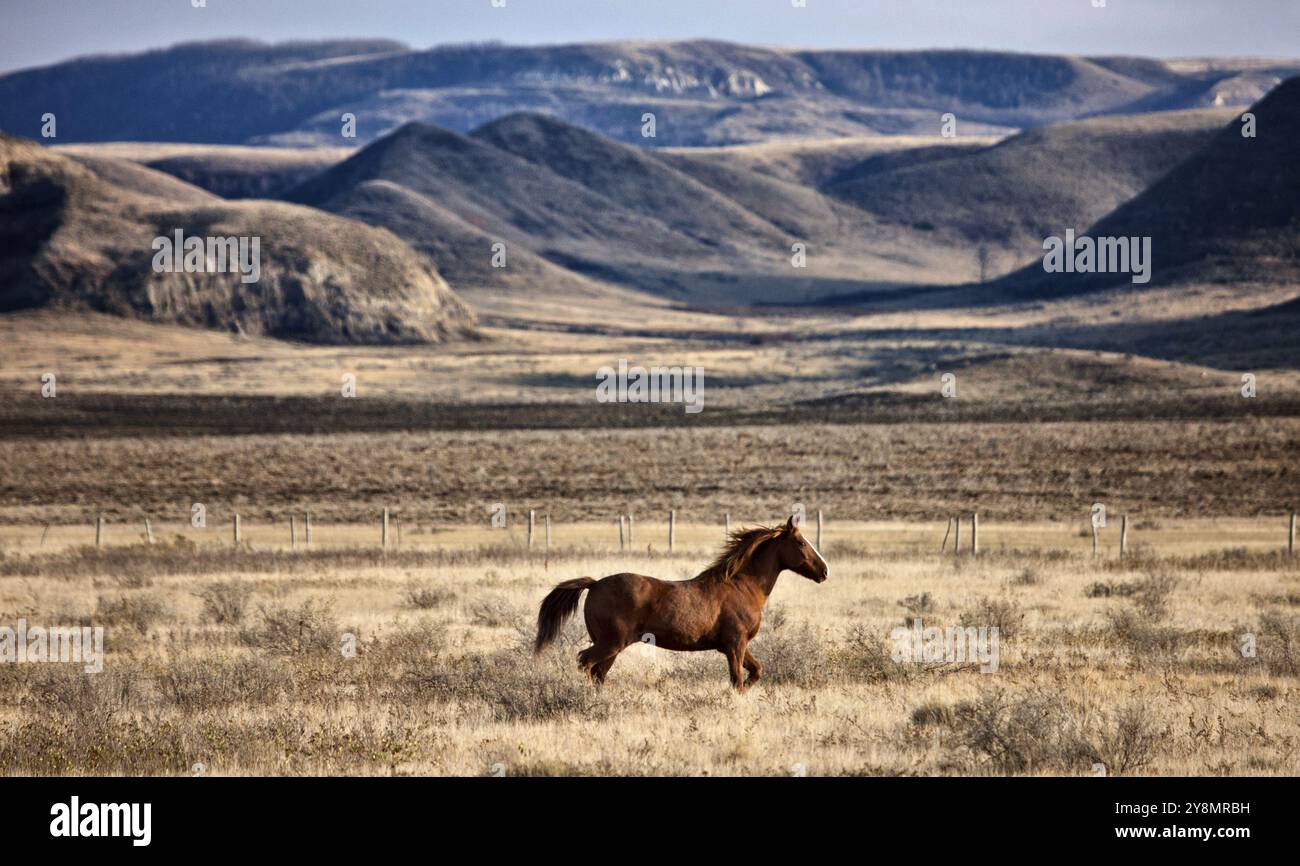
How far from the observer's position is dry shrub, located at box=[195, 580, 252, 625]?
19703 mm

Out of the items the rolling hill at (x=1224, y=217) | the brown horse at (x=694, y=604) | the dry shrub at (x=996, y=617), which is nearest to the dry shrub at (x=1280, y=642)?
the dry shrub at (x=996, y=617)

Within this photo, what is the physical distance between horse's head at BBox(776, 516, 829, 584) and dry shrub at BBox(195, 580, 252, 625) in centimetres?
932

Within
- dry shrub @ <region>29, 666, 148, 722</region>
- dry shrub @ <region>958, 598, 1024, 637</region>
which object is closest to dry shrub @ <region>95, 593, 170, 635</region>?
dry shrub @ <region>29, 666, 148, 722</region>

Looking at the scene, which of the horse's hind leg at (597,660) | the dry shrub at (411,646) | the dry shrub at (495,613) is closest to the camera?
the horse's hind leg at (597,660)

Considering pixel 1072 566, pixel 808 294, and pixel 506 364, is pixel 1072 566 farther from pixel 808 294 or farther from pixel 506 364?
pixel 808 294

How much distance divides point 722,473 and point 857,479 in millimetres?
4329

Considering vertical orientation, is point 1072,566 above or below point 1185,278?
below

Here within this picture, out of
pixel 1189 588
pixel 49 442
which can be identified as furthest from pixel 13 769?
pixel 49 442

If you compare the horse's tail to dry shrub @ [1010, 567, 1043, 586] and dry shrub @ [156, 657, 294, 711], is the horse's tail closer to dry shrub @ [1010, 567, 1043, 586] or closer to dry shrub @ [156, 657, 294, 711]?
dry shrub @ [156, 657, 294, 711]

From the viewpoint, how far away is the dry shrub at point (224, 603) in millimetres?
19703

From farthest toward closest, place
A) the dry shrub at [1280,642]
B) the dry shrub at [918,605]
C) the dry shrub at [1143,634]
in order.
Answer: the dry shrub at [918,605]
the dry shrub at [1143,634]
the dry shrub at [1280,642]

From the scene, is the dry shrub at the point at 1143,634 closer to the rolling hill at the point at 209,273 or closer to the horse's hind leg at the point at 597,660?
the horse's hind leg at the point at 597,660

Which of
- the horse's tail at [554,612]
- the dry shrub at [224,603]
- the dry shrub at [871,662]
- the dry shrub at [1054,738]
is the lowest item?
the dry shrub at [224,603]
